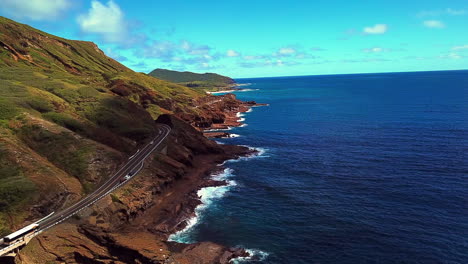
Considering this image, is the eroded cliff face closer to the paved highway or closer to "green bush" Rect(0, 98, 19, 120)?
the paved highway

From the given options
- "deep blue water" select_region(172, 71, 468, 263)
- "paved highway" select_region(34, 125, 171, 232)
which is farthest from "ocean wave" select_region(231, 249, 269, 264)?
"paved highway" select_region(34, 125, 171, 232)

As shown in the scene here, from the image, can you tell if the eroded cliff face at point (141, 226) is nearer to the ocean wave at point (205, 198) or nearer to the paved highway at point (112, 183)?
the ocean wave at point (205, 198)

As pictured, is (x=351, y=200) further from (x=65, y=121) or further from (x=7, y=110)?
(x=7, y=110)

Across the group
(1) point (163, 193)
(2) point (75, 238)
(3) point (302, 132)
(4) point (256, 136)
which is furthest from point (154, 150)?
(3) point (302, 132)

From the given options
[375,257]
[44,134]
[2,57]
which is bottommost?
[375,257]

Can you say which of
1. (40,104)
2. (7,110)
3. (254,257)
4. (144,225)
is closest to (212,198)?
(144,225)

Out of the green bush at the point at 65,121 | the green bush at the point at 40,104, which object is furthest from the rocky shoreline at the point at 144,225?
the green bush at the point at 40,104

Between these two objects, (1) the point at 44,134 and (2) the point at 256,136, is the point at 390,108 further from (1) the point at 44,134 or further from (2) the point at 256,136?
(1) the point at 44,134
